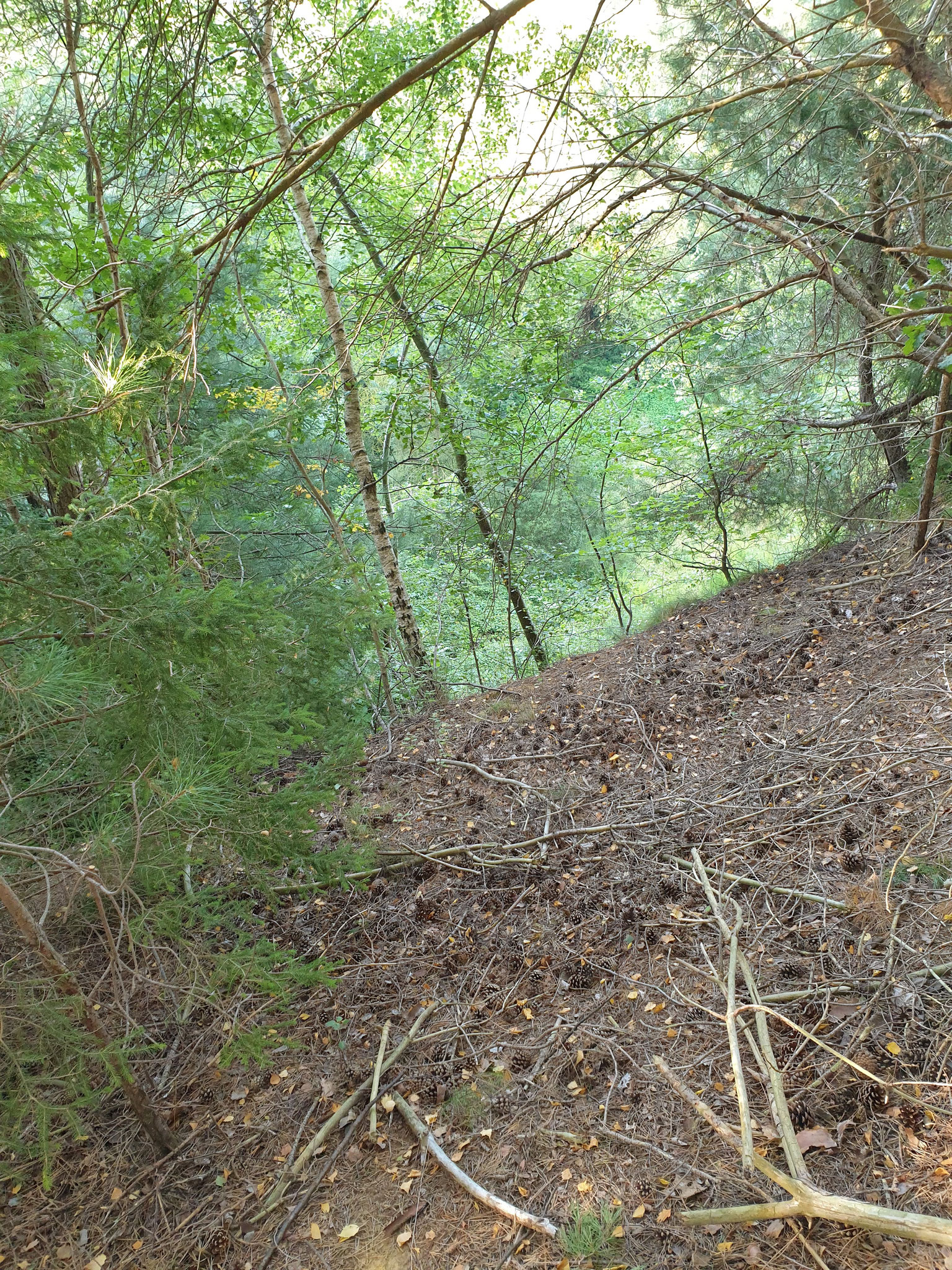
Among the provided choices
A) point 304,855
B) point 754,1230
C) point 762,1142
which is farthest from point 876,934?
point 304,855

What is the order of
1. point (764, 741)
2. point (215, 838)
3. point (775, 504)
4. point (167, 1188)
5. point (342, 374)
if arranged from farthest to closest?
point (775, 504), point (342, 374), point (764, 741), point (215, 838), point (167, 1188)

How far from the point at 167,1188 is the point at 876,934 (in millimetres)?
2684

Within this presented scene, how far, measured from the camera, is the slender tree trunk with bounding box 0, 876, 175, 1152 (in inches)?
91.2

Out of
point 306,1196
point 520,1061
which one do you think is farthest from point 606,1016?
point 306,1196

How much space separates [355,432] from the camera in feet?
20.7

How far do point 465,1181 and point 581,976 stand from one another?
0.89 m

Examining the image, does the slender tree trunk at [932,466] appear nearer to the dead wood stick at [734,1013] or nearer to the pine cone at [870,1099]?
the dead wood stick at [734,1013]

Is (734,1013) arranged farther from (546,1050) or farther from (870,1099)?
(546,1050)

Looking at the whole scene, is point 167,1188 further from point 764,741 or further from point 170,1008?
point 764,741

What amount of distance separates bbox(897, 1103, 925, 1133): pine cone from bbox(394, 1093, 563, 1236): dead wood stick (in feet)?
3.35

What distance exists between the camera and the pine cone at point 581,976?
3.05 metres

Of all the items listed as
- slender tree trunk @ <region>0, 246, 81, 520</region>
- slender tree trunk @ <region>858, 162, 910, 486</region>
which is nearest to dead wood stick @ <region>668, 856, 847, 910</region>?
slender tree trunk @ <region>0, 246, 81, 520</region>

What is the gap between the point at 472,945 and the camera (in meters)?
3.46

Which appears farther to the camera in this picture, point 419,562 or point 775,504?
→ point 419,562
